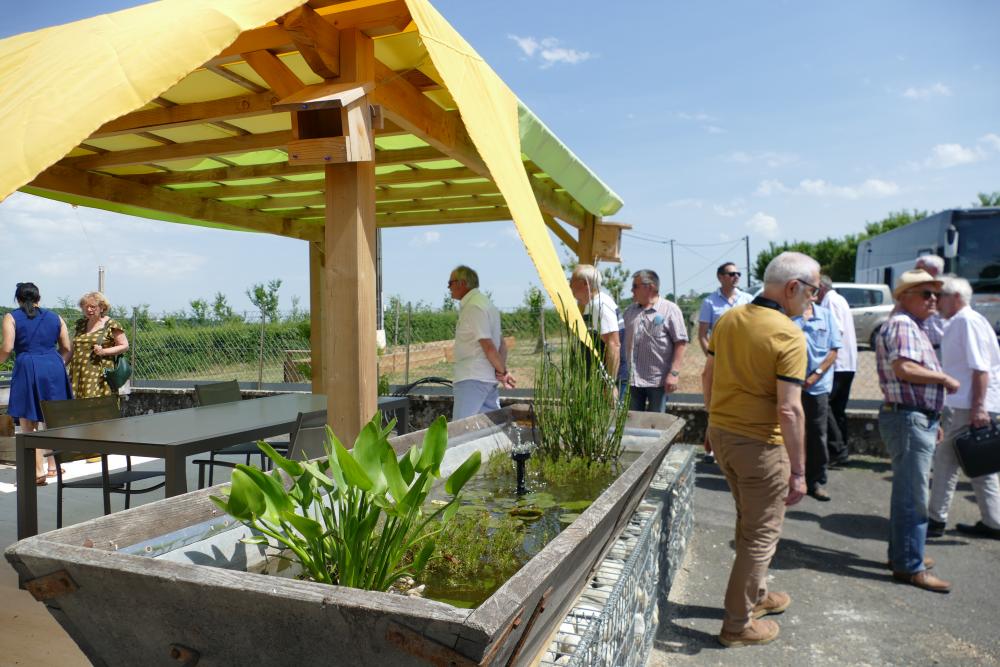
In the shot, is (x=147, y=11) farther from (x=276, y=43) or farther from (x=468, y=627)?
(x=468, y=627)

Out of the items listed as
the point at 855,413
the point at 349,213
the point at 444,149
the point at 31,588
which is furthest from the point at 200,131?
the point at 855,413

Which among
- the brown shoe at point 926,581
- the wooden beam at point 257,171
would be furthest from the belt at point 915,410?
the wooden beam at point 257,171

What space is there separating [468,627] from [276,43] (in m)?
2.26

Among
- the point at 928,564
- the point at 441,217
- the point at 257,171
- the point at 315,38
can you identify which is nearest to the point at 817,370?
the point at 928,564

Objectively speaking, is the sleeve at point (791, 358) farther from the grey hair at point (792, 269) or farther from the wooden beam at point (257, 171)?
the wooden beam at point (257, 171)

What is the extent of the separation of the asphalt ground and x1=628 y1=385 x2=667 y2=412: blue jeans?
762 mm

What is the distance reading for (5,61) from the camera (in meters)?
2.02

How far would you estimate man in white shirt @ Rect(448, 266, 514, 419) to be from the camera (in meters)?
4.02

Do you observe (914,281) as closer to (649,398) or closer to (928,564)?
(928,564)

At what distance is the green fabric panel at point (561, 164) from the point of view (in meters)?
3.50

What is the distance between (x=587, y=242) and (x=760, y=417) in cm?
413

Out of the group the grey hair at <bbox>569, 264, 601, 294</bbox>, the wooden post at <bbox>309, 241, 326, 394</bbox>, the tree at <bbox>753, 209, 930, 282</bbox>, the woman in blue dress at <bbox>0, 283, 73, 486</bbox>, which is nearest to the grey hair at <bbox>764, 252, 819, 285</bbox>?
the grey hair at <bbox>569, 264, 601, 294</bbox>

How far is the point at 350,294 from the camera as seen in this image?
2525mm

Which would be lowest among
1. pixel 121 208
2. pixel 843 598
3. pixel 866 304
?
pixel 843 598
